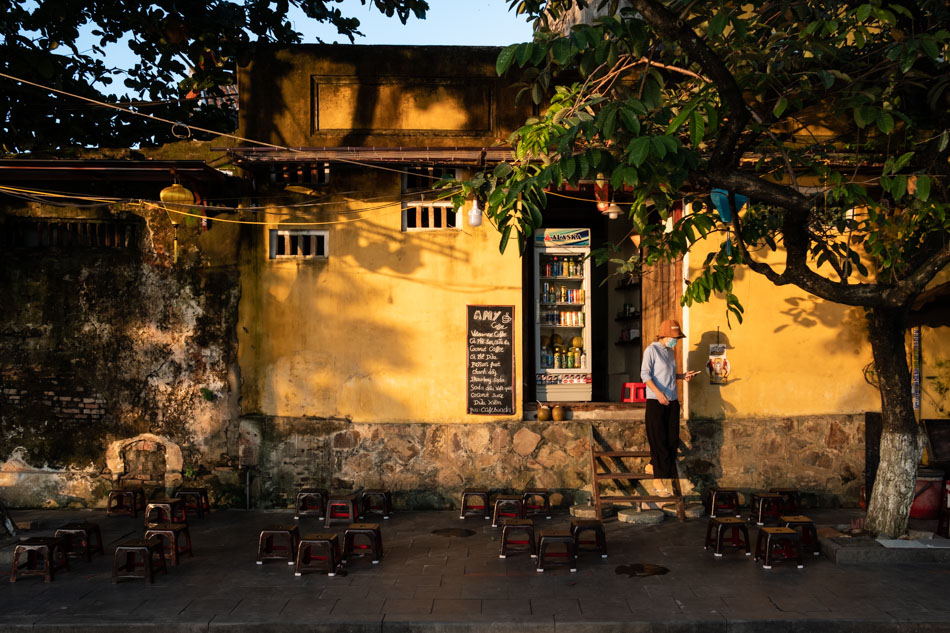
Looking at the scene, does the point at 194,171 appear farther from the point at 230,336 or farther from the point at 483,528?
the point at 483,528

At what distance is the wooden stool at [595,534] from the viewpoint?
26.8ft

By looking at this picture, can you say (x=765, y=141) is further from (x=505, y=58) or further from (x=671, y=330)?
(x=505, y=58)

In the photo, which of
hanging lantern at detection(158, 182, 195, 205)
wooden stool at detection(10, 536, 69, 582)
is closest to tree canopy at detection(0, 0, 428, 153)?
hanging lantern at detection(158, 182, 195, 205)

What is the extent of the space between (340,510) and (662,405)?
4.08m

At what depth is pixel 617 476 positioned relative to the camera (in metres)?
10.0

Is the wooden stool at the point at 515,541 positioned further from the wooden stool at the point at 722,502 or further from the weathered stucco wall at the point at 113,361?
the weathered stucco wall at the point at 113,361

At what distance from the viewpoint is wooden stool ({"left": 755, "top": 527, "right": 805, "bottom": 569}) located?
7.91 metres

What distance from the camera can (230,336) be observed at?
10953 mm

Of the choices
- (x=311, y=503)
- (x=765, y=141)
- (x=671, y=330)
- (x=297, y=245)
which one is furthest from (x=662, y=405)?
(x=297, y=245)

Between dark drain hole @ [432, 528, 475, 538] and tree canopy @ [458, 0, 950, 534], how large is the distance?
136 inches

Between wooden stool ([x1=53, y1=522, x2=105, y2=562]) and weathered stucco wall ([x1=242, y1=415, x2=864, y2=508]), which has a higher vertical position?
weathered stucco wall ([x1=242, y1=415, x2=864, y2=508])

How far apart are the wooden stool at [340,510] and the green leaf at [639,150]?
5.55 meters

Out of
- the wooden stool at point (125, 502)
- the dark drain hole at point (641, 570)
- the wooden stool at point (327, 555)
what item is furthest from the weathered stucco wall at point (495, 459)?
the wooden stool at point (327, 555)

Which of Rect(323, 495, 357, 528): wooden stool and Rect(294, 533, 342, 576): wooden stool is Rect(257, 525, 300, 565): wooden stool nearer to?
Rect(294, 533, 342, 576): wooden stool
